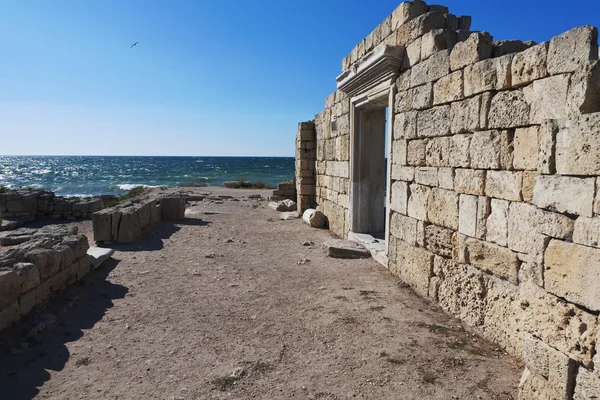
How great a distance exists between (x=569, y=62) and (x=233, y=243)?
6.75m

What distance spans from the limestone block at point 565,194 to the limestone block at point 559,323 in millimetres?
543

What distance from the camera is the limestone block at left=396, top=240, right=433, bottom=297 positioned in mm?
4930

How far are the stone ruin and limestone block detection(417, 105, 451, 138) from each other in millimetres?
24

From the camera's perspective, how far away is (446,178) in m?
4.57

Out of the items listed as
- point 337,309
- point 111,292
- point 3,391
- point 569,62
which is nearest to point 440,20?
point 569,62

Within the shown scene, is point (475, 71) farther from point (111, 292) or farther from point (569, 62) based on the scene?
point (111, 292)

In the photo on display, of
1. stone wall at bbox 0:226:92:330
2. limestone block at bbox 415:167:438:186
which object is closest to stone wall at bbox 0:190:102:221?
stone wall at bbox 0:226:92:330

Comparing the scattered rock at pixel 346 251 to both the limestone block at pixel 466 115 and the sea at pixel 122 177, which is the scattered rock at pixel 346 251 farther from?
the sea at pixel 122 177

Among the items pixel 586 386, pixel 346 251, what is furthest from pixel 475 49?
pixel 346 251

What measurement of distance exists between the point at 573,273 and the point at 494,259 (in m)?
1.54

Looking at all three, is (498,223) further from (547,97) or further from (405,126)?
(405,126)

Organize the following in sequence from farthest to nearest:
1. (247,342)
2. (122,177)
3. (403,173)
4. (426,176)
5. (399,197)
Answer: (122,177)
(399,197)
(403,173)
(426,176)
(247,342)

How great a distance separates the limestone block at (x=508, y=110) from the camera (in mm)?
3412

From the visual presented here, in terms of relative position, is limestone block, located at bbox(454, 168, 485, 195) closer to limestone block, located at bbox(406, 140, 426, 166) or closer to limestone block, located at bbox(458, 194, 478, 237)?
limestone block, located at bbox(458, 194, 478, 237)
